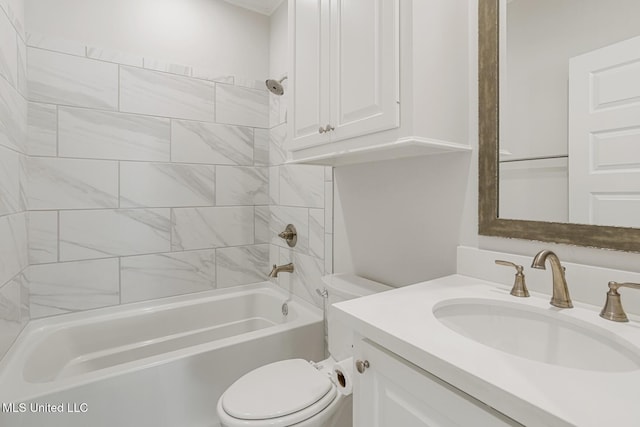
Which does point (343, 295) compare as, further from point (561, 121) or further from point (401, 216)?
point (561, 121)

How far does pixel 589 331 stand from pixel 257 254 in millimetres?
2023

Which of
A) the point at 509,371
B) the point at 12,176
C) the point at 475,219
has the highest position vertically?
the point at 12,176

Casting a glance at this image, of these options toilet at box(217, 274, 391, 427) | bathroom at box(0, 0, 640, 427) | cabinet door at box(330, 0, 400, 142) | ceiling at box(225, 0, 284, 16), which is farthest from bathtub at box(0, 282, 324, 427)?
ceiling at box(225, 0, 284, 16)

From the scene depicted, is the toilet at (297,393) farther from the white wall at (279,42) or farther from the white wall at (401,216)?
the white wall at (279,42)

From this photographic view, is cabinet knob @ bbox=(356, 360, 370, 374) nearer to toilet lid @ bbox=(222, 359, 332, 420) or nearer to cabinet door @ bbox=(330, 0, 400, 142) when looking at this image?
toilet lid @ bbox=(222, 359, 332, 420)

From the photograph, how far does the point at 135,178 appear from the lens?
1.93m

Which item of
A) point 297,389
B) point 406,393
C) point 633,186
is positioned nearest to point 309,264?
point 297,389

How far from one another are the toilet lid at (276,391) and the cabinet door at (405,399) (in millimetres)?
367

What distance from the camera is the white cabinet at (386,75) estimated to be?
0.91 meters

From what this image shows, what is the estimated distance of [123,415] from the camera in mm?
1278

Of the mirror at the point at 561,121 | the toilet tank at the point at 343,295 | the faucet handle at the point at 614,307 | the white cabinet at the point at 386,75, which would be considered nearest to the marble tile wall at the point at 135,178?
the toilet tank at the point at 343,295

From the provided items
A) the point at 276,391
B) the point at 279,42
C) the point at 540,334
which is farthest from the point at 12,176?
the point at 540,334

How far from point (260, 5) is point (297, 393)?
2471mm

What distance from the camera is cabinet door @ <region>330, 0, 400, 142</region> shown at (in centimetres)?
92
